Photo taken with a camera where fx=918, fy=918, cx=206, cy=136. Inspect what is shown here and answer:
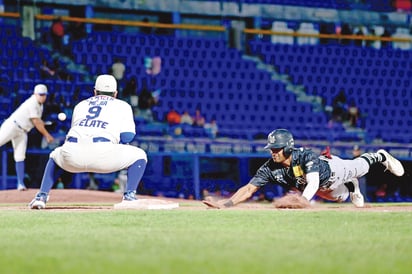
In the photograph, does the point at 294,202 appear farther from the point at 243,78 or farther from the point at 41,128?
the point at 243,78

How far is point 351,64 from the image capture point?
24.5 metres

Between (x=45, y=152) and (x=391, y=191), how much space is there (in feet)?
26.4

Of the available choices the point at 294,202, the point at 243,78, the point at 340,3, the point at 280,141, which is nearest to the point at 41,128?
the point at 243,78

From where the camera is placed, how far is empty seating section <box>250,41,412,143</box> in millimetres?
23781

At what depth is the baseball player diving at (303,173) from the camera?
36.6ft

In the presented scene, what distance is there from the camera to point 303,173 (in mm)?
11352

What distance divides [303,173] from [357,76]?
13.4 m

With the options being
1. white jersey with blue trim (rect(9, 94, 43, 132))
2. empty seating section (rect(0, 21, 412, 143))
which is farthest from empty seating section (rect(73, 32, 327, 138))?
white jersey with blue trim (rect(9, 94, 43, 132))

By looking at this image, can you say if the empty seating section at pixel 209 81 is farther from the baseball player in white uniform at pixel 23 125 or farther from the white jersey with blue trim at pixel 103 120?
the white jersey with blue trim at pixel 103 120

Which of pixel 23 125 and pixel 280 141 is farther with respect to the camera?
pixel 23 125

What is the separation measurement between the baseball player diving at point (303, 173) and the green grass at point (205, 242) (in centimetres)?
122

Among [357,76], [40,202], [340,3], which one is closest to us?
[40,202]

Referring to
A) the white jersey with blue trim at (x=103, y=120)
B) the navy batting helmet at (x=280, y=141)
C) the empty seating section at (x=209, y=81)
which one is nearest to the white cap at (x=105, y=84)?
the white jersey with blue trim at (x=103, y=120)

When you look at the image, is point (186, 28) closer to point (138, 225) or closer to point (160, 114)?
point (160, 114)
